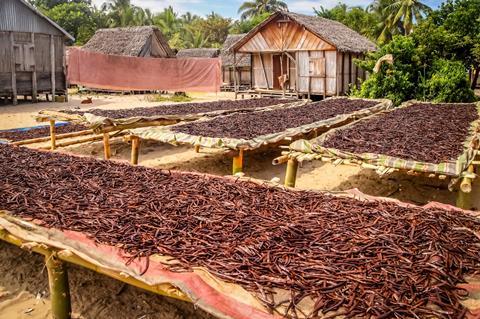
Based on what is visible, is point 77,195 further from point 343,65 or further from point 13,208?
point 343,65

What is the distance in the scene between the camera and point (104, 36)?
2588 cm

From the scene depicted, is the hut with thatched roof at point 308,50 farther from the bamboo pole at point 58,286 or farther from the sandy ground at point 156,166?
the bamboo pole at point 58,286

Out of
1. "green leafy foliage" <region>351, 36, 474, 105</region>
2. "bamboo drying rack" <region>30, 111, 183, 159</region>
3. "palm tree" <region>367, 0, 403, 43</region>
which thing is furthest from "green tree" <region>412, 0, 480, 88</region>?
"bamboo drying rack" <region>30, 111, 183, 159</region>

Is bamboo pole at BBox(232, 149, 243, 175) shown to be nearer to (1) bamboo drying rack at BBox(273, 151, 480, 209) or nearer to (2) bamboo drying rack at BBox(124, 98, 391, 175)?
→ (2) bamboo drying rack at BBox(124, 98, 391, 175)

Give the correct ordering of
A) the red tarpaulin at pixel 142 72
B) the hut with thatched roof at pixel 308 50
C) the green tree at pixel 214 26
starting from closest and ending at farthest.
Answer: the hut with thatched roof at pixel 308 50, the red tarpaulin at pixel 142 72, the green tree at pixel 214 26

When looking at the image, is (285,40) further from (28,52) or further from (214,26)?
(214,26)

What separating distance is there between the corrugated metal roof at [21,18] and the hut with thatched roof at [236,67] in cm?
1146

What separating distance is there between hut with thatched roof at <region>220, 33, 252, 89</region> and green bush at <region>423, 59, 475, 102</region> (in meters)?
13.3

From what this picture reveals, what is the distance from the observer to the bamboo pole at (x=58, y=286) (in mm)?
2879

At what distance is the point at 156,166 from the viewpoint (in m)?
7.51

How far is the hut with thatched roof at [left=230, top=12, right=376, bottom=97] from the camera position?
1830 centimetres

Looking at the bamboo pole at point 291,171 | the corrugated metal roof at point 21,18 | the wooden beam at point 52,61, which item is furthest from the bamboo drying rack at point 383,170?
the wooden beam at point 52,61

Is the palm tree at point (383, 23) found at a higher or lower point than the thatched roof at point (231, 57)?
higher

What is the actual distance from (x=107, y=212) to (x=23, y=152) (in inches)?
106
